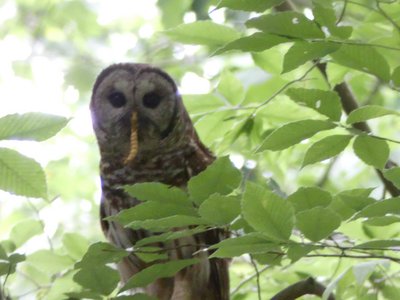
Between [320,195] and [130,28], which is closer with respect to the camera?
[320,195]

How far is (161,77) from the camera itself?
A: 2199 mm

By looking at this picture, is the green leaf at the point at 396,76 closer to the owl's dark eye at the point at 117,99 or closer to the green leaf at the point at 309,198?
the green leaf at the point at 309,198

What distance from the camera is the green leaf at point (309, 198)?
1133 millimetres

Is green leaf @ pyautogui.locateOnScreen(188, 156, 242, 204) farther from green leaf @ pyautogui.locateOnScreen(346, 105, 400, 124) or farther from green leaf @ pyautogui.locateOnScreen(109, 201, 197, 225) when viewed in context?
green leaf @ pyautogui.locateOnScreen(346, 105, 400, 124)

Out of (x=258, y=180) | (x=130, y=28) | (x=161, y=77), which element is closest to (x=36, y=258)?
(x=258, y=180)

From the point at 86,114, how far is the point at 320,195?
1301 mm

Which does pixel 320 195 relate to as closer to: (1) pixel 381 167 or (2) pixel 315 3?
(1) pixel 381 167

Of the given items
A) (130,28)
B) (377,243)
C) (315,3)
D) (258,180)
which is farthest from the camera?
(130,28)

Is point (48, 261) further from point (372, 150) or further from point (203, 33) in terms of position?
point (372, 150)

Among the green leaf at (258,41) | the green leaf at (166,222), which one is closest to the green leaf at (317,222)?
the green leaf at (166,222)

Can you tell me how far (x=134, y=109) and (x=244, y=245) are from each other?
1205mm

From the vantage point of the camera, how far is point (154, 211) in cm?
112

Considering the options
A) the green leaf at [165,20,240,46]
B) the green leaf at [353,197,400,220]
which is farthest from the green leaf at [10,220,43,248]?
the green leaf at [353,197,400,220]

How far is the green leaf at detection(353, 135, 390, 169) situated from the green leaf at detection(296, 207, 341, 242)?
20cm
